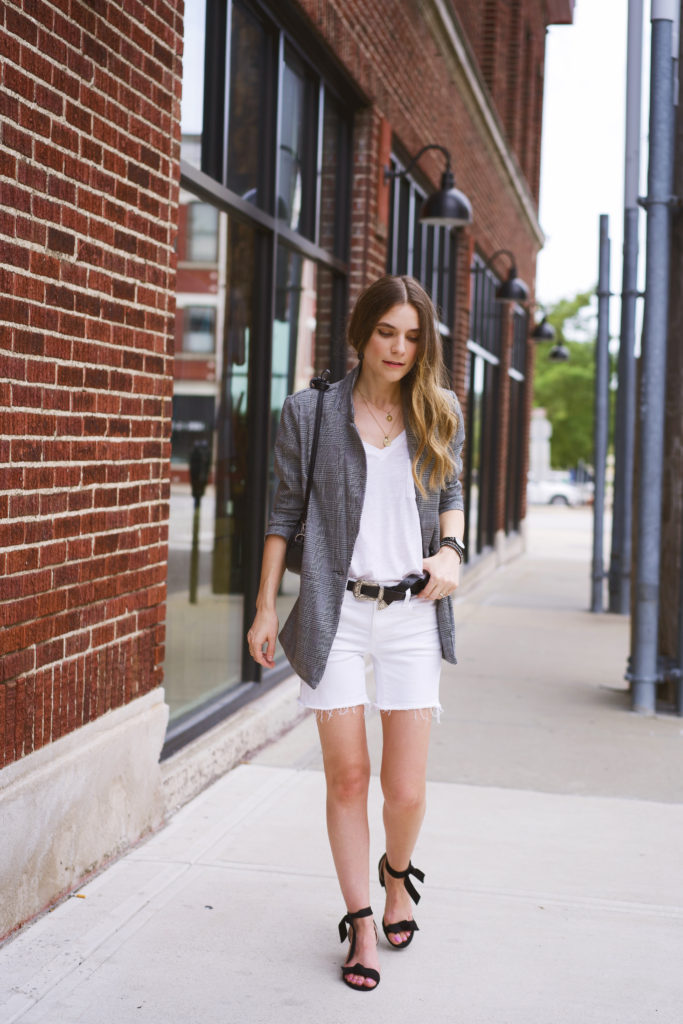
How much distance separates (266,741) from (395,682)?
10.1ft

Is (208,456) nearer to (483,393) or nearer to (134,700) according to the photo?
(134,700)

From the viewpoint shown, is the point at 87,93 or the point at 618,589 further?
the point at 618,589

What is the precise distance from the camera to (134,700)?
4605 millimetres

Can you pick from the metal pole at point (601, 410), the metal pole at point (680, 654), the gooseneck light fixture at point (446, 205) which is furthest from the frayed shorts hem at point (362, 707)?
the metal pole at point (601, 410)

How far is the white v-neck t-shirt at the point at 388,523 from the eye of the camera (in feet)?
11.1

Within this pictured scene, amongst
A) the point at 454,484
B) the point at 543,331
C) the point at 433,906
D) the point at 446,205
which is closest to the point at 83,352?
Result: the point at 454,484

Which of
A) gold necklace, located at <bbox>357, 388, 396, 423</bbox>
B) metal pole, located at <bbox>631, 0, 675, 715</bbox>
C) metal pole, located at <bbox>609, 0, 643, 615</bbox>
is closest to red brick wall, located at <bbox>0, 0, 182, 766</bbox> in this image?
gold necklace, located at <bbox>357, 388, 396, 423</bbox>

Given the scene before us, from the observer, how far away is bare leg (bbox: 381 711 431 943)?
137 inches

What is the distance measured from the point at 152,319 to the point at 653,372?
3.83 metres

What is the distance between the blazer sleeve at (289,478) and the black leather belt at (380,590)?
268 mm

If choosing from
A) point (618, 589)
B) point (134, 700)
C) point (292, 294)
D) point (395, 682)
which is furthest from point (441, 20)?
point (395, 682)

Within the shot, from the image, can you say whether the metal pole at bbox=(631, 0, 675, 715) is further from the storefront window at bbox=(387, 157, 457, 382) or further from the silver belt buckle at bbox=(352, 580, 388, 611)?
the silver belt buckle at bbox=(352, 580, 388, 611)

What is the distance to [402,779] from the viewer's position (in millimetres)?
3518

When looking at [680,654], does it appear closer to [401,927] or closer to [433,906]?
[433,906]
